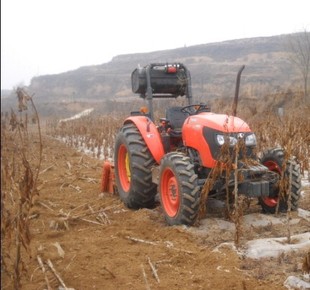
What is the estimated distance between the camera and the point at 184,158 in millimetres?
4723

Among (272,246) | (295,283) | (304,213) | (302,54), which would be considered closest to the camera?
(295,283)

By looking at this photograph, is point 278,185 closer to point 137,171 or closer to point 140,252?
point 137,171

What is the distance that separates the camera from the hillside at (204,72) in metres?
52.1

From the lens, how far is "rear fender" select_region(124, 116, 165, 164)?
5410 mm

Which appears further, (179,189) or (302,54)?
(302,54)

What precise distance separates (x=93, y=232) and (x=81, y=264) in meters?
1.03

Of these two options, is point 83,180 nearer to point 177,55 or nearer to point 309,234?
point 309,234

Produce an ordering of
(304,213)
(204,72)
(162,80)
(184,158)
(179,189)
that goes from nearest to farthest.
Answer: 1. (179,189)
2. (184,158)
3. (304,213)
4. (162,80)
5. (204,72)

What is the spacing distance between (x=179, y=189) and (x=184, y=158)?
1.15ft

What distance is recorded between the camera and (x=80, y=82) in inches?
2913

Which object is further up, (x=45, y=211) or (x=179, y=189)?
(x=179, y=189)

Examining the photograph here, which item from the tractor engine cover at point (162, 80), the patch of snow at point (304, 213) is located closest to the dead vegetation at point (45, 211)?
the patch of snow at point (304, 213)

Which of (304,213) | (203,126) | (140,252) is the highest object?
(203,126)

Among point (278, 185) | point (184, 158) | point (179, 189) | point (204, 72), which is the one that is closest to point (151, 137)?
point (184, 158)
